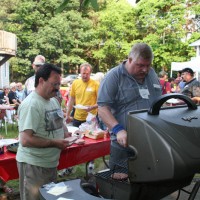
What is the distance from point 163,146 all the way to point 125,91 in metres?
0.90

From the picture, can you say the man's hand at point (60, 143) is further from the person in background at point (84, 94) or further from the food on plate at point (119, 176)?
the person in background at point (84, 94)

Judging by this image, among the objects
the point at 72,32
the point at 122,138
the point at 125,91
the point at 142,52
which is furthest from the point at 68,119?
the point at 72,32

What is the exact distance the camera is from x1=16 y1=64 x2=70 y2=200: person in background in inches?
78.2

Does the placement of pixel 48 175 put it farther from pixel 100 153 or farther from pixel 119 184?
pixel 100 153

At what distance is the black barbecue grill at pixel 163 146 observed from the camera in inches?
45.3

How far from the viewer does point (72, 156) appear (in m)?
3.10

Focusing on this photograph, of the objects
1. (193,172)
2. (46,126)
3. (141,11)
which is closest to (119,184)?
(193,172)

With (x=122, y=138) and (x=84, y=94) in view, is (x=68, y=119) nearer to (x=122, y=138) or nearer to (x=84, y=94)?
A: (x=84, y=94)

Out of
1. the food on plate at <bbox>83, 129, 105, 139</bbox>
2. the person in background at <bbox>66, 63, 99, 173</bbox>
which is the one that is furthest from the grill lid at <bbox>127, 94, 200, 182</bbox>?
the person in background at <bbox>66, 63, 99, 173</bbox>

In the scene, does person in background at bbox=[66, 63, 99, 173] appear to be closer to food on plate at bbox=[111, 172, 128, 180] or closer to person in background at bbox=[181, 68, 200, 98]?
person in background at bbox=[181, 68, 200, 98]

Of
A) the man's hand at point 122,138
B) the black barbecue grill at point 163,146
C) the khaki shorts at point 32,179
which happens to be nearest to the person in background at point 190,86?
the khaki shorts at point 32,179

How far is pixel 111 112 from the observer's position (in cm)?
199

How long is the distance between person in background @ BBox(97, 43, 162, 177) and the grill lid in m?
0.68

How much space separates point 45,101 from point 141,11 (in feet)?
83.3
